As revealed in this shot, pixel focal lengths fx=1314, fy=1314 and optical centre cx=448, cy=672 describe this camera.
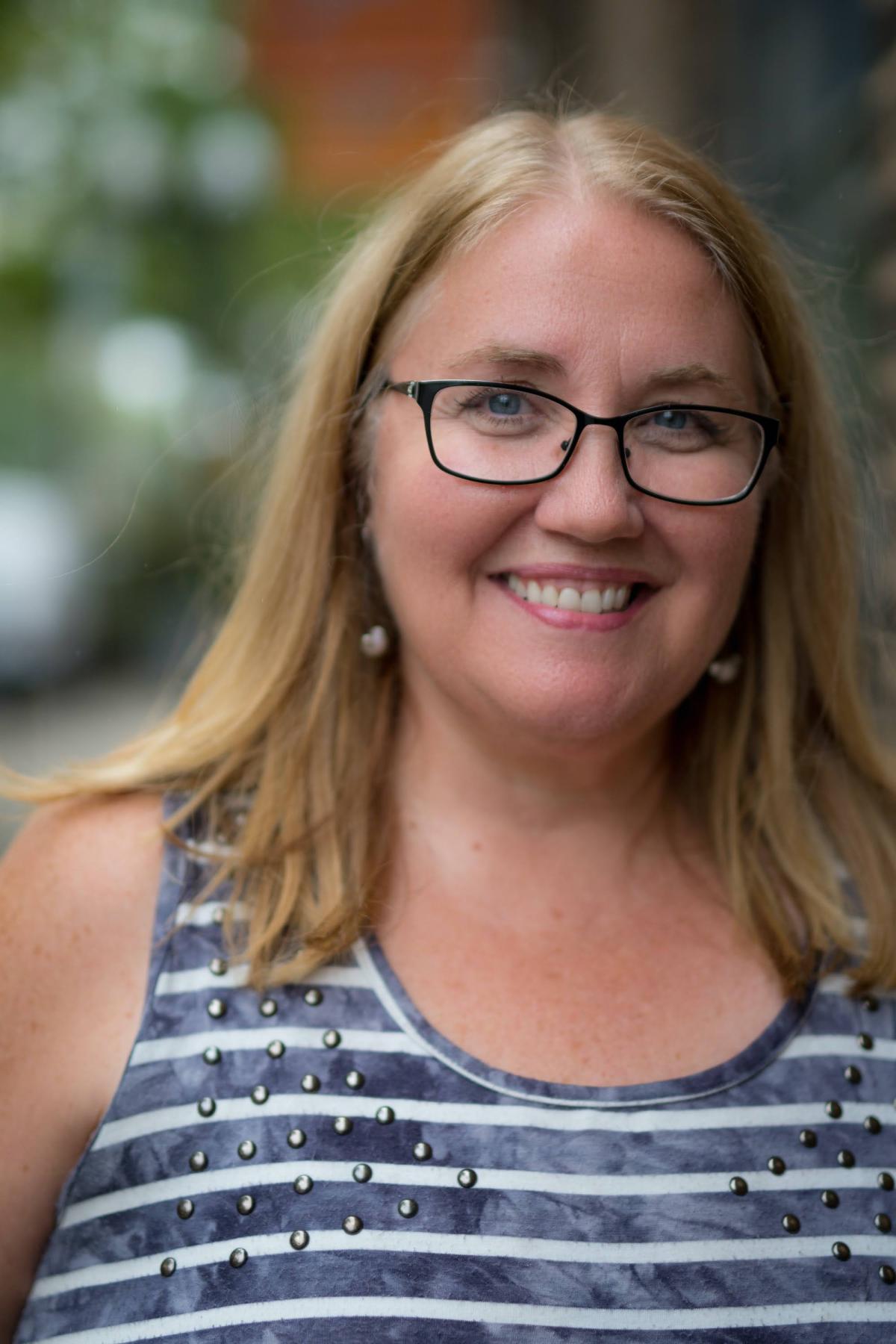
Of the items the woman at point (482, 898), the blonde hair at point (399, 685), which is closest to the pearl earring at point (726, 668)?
Answer: the blonde hair at point (399, 685)

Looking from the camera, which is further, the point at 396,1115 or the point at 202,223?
the point at 202,223

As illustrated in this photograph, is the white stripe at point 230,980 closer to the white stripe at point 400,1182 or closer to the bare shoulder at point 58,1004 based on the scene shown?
the bare shoulder at point 58,1004

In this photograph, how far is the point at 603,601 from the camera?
1.56m

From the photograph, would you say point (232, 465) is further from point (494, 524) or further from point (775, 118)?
point (775, 118)

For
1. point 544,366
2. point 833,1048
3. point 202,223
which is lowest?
point 833,1048

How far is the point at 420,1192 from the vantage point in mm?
1446

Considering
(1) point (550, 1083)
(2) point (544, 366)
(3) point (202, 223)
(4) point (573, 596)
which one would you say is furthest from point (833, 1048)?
(3) point (202, 223)

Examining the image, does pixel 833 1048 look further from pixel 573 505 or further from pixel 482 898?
pixel 573 505

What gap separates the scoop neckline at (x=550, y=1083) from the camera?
1.52 metres

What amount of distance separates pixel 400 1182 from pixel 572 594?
69 cm

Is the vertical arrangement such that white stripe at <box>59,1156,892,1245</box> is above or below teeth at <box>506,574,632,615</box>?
below

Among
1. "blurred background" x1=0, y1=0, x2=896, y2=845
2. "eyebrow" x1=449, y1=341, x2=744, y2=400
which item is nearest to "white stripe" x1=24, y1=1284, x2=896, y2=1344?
"blurred background" x1=0, y1=0, x2=896, y2=845

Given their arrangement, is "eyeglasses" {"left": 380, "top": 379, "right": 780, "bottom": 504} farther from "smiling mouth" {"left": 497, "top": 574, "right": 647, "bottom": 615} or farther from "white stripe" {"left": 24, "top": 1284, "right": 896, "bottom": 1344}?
"white stripe" {"left": 24, "top": 1284, "right": 896, "bottom": 1344}

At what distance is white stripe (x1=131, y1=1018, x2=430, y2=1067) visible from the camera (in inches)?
59.7
